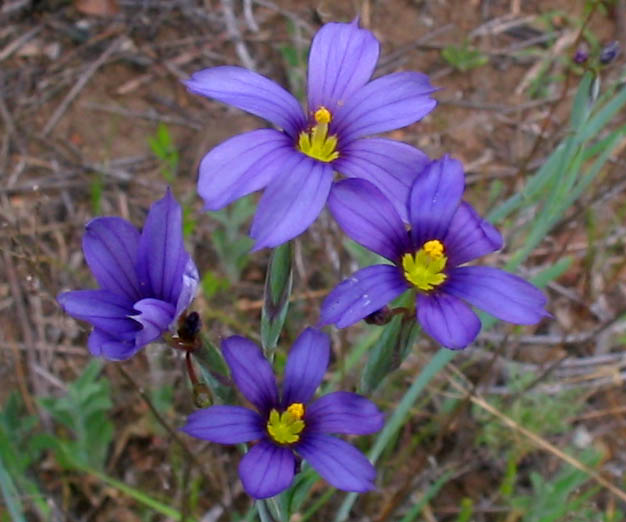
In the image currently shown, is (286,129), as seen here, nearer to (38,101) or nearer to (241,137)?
(241,137)

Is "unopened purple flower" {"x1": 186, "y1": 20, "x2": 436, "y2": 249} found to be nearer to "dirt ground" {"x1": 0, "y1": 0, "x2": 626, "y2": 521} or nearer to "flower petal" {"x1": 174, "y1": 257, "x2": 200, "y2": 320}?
"flower petal" {"x1": 174, "y1": 257, "x2": 200, "y2": 320}

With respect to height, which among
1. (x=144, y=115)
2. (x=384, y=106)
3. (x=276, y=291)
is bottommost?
(x=144, y=115)

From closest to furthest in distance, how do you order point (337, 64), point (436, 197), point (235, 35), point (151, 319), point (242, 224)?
point (151, 319) → point (436, 197) → point (337, 64) → point (242, 224) → point (235, 35)

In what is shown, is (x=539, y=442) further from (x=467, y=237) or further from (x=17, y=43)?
(x=17, y=43)

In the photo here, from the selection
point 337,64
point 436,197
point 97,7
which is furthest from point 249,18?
point 436,197

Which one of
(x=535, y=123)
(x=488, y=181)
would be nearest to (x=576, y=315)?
(x=488, y=181)

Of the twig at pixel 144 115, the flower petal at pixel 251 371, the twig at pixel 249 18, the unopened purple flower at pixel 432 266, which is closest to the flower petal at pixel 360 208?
the unopened purple flower at pixel 432 266
